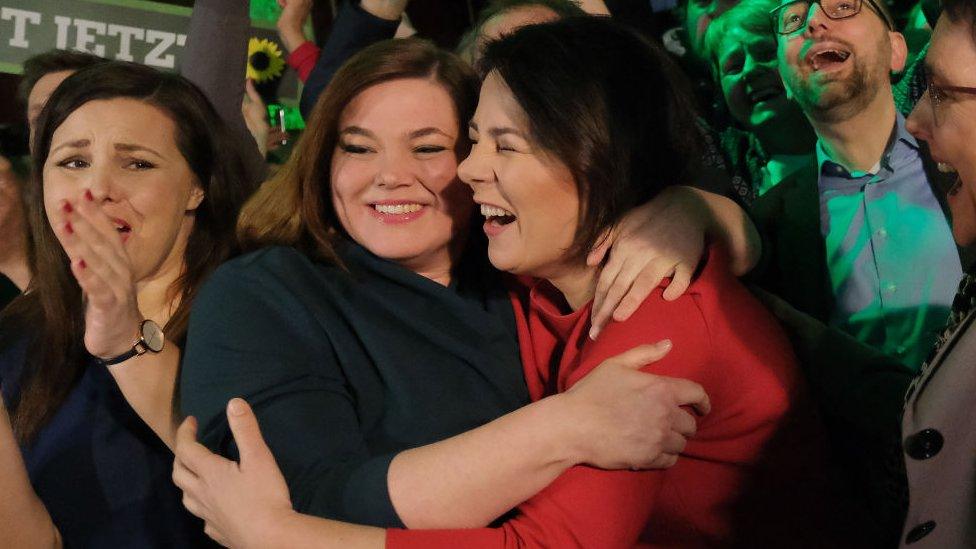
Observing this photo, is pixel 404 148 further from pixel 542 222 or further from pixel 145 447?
pixel 145 447

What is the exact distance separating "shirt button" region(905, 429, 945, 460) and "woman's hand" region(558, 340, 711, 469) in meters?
0.26

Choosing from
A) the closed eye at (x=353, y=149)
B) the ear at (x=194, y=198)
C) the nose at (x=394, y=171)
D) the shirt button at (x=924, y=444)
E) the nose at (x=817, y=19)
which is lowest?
the ear at (x=194, y=198)

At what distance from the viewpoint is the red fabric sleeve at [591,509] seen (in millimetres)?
1175

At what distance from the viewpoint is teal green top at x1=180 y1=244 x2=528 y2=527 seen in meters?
1.30

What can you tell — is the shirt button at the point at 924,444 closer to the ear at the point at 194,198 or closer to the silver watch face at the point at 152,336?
the silver watch face at the point at 152,336

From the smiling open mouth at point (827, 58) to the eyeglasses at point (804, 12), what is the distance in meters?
0.08

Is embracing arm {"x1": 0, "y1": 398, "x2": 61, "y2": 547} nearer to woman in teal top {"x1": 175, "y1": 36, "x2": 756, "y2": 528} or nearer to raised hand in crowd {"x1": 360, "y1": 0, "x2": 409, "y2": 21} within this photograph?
woman in teal top {"x1": 175, "y1": 36, "x2": 756, "y2": 528}

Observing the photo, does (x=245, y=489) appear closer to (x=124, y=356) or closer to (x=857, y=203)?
(x=124, y=356)

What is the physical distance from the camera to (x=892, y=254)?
195cm

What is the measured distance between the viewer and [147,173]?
1765 millimetres

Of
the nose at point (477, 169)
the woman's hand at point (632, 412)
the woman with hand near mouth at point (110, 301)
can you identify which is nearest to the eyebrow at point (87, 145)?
the woman with hand near mouth at point (110, 301)

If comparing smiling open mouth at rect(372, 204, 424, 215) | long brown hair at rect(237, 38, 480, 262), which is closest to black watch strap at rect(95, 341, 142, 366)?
long brown hair at rect(237, 38, 480, 262)

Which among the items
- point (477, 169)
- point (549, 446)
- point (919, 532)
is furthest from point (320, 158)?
point (919, 532)

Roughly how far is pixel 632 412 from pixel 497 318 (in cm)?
52
